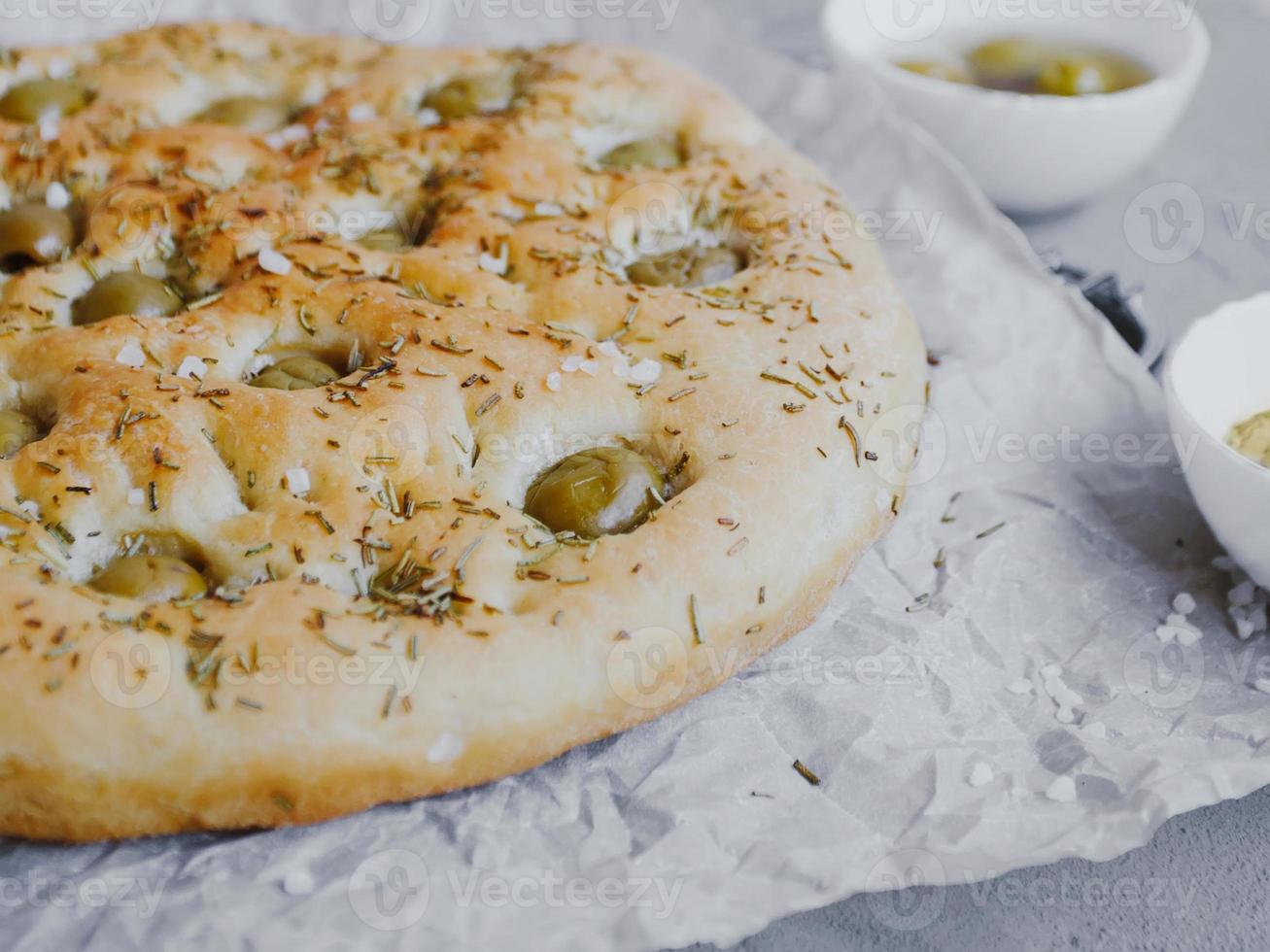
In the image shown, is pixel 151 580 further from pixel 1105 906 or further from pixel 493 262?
pixel 1105 906

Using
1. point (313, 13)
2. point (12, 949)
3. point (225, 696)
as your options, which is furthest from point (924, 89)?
point (12, 949)

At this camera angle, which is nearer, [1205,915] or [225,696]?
[225,696]

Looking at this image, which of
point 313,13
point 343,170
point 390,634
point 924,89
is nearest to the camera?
point 390,634

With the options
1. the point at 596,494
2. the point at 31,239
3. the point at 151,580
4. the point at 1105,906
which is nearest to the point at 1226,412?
the point at 1105,906

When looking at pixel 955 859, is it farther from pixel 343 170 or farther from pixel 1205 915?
pixel 343 170

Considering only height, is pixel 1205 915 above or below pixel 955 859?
below
